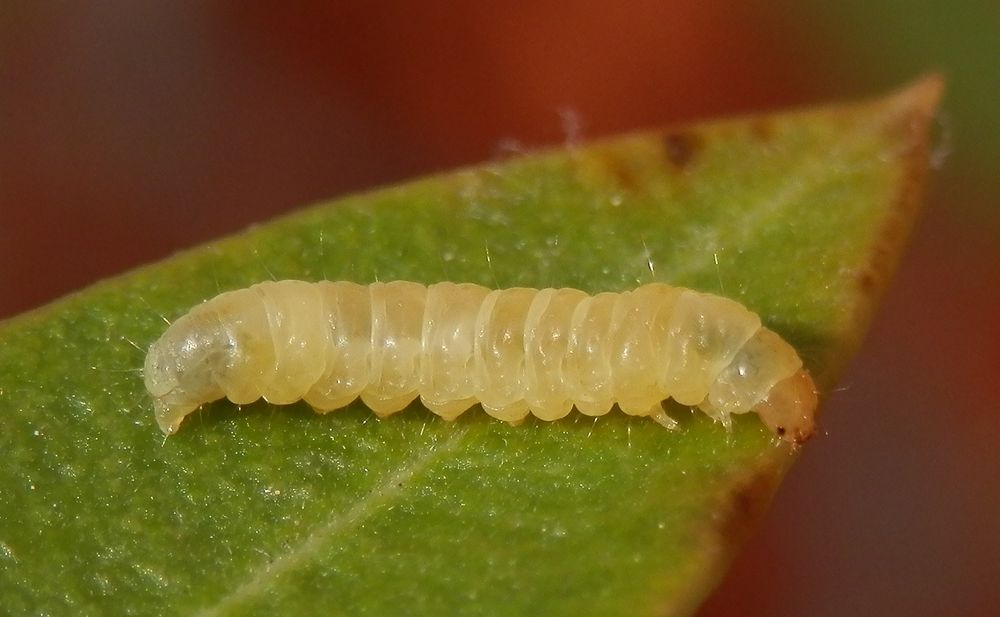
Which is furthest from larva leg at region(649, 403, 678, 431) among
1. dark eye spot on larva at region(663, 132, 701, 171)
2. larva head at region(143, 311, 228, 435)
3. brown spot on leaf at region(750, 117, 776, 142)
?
larva head at region(143, 311, 228, 435)

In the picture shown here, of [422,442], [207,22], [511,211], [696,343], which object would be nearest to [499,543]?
[422,442]

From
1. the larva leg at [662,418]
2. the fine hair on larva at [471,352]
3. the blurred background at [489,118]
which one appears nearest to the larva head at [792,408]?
the fine hair on larva at [471,352]

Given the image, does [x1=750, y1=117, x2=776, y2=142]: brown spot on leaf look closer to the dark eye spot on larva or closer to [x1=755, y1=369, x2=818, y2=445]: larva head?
the dark eye spot on larva

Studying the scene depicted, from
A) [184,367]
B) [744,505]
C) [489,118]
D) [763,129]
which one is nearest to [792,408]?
[744,505]

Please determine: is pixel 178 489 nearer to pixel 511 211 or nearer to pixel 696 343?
pixel 511 211

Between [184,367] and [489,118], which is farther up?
[489,118]

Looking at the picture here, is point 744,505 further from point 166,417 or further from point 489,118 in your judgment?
point 489,118

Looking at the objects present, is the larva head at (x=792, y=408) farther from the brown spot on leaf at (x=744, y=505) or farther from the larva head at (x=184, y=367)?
the larva head at (x=184, y=367)
